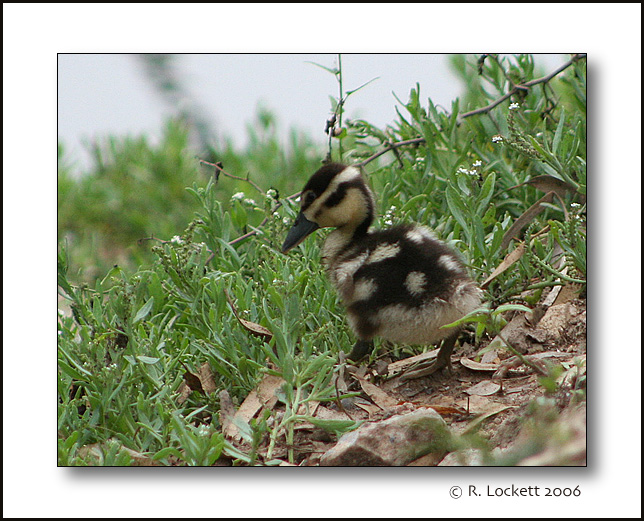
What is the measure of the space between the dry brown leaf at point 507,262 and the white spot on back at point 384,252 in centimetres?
43

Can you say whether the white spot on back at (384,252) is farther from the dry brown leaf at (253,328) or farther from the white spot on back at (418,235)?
the dry brown leaf at (253,328)

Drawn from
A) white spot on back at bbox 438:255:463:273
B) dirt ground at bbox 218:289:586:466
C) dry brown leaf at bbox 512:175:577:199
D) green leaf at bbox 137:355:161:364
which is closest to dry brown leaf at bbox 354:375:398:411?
dirt ground at bbox 218:289:586:466

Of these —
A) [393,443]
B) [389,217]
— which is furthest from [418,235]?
[393,443]

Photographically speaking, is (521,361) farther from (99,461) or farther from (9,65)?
(9,65)

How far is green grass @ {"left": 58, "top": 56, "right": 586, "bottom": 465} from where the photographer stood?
285cm

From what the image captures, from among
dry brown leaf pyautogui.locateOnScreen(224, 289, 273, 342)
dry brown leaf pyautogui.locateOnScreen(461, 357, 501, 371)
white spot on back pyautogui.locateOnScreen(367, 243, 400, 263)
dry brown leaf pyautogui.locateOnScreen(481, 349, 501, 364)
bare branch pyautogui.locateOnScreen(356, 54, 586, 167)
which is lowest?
dry brown leaf pyautogui.locateOnScreen(461, 357, 501, 371)

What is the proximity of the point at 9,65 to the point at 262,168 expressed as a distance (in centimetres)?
254

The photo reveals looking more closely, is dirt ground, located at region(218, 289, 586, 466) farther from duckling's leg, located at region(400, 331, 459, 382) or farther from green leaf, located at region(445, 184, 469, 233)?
green leaf, located at region(445, 184, 469, 233)

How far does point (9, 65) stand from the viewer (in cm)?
302

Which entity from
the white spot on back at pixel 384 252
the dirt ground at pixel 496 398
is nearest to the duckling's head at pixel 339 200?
the white spot on back at pixel 384 252

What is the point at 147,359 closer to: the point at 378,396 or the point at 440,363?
the point at 378,396

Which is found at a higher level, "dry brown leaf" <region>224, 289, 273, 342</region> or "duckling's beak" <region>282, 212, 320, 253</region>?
"duckling's beak" <region>282, 212, 320, 253</region>

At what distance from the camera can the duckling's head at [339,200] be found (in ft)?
11.1

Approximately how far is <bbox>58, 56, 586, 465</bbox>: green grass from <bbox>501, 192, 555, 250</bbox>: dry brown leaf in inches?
0.6
